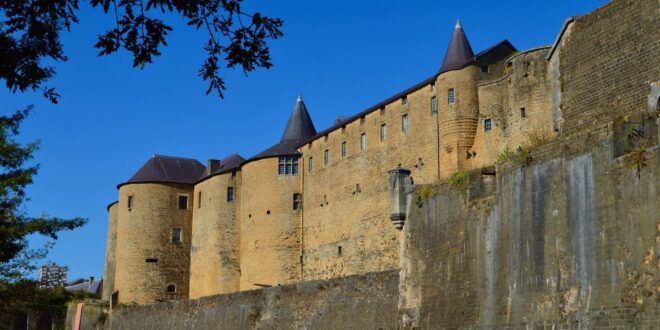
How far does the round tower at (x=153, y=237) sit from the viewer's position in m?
54.2

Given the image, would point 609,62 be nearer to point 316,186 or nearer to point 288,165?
point 316,186

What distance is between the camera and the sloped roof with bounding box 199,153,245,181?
53750mm

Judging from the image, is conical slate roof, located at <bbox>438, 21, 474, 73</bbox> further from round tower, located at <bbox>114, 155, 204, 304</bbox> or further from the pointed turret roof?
round tower, located at <bbox>114, 155, 204, 304</bbox>

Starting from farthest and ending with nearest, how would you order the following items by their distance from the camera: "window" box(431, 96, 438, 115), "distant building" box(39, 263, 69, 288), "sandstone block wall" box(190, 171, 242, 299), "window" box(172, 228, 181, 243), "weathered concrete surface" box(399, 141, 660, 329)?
"window" box(172, 228, 181, 243), "sandstone block wall" box(190, 171, 242, 299), "window" box(431, 96, 438, 115), "distant building" box(39, 263, 69, 288), "weathered concrete surface" box(399, 141, 660, 329)

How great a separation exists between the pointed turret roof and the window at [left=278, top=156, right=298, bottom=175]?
2.92 metres

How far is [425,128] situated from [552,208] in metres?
23.4

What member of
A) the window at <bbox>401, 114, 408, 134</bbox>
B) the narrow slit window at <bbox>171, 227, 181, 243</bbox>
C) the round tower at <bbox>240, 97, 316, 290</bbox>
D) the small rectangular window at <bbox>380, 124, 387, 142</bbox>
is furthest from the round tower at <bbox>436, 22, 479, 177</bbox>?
the narrow slit window at <bbox>171, 227, 181, 243</bbox>

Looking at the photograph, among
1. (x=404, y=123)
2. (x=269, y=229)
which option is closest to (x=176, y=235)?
(x=269, y=229)

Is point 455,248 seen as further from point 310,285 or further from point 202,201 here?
point 202,201

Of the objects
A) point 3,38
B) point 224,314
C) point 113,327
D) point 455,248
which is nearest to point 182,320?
point 224,314

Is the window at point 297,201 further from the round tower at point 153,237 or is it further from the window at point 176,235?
the window at point 176,235

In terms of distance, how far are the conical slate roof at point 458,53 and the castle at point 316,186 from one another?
65 mm

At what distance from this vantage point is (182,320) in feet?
121

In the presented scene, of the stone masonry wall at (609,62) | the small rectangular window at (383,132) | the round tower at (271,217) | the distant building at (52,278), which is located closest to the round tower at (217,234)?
the round tower at (271,217)
